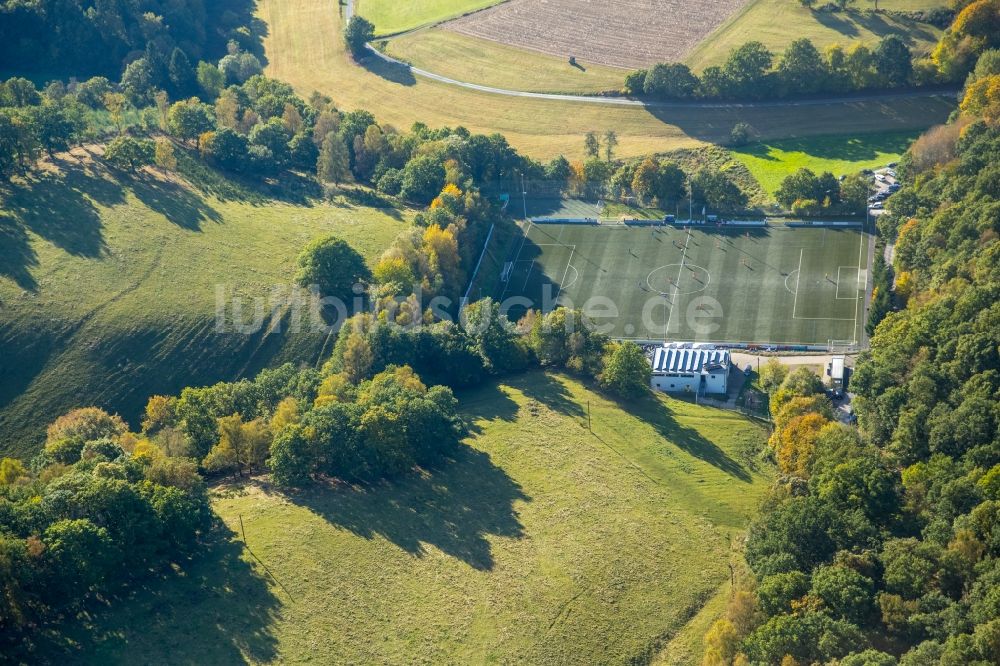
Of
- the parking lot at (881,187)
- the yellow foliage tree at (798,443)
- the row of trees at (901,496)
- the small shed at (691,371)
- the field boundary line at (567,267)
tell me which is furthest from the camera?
the parking lot at (881,187)

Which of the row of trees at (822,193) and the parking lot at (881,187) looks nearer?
the row of trees at (822,193)

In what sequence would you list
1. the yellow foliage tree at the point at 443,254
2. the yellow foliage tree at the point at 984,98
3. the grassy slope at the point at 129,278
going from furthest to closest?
the yellow foliage tree at the point at 984,98, the yellow foliage tree at the point at 443,254, the grassy slope at the point at 129,278

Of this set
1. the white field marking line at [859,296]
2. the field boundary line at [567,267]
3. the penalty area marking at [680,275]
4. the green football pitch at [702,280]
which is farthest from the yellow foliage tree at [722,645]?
the field boundary line at [567,267]

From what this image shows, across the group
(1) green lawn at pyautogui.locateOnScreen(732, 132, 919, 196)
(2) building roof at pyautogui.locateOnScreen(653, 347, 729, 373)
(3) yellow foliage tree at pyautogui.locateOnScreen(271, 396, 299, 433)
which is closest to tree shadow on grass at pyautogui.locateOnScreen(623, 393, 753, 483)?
(2) building roof at pyautogui.locateOnScreen(653, 347, 729, 373)

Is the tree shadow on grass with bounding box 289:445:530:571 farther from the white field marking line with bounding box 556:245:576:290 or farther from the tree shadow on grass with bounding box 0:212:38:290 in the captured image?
the tree shadow on grass with bounding box 0:212:38:290

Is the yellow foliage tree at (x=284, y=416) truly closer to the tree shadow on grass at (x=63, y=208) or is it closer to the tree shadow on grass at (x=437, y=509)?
the tree shadow on grass at (x=437, y=509)

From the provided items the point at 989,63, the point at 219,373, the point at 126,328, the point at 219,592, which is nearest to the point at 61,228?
the point at 126,328
